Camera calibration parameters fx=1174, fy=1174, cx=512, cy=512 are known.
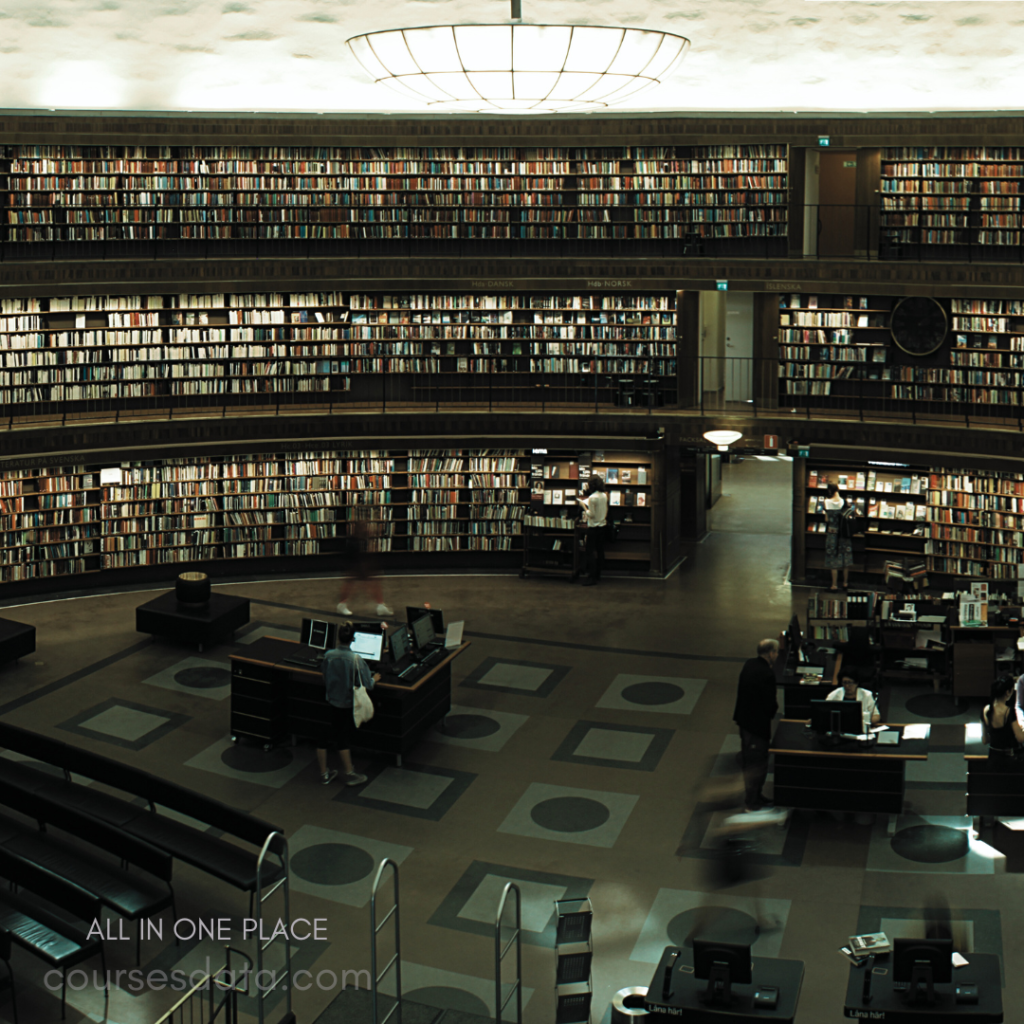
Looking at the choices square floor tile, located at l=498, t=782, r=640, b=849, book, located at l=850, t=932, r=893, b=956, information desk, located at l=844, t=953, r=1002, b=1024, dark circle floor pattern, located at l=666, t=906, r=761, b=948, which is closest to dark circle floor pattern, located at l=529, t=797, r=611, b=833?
square floor tile, located at l=498, t=782, r=640, b=849

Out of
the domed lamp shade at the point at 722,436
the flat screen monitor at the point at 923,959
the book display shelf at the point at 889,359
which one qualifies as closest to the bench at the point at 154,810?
the flat screen monitor at the point at 923,959

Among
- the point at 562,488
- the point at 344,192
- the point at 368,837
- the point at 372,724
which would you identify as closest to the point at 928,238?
the point at 562,488

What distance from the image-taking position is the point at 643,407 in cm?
1502

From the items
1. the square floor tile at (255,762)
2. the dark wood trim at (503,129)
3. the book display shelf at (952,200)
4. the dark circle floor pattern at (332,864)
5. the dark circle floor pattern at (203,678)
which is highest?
the dark wood trim at (503,129)

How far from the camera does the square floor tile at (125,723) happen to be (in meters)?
9.98

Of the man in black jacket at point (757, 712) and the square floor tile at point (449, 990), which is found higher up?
the man in black jacket at point (757, 712)

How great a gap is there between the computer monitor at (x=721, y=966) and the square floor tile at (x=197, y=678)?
647 cm

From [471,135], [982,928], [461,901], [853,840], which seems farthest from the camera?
[471,135]

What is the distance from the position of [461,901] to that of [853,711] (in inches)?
122

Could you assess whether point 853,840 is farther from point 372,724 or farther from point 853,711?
point 372,724

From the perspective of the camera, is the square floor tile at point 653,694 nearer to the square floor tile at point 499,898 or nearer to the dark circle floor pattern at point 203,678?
the square floor tile at point 499,898

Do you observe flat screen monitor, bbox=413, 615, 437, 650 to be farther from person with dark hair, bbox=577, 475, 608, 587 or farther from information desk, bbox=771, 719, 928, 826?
person with dark hair, bbox=577, 475, 608, 587

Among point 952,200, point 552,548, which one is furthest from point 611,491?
point 952,200

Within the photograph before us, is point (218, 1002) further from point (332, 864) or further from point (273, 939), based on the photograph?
point (332, 864)
